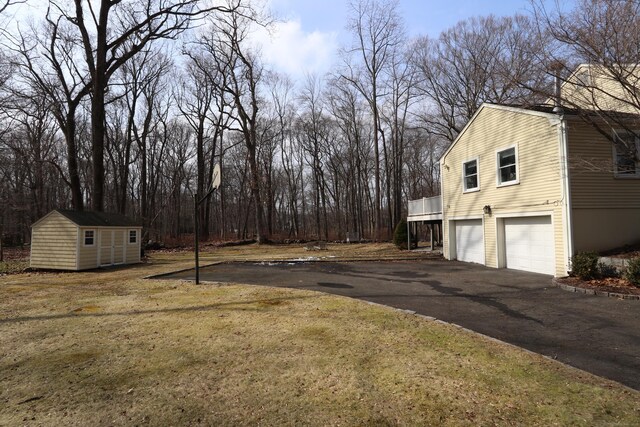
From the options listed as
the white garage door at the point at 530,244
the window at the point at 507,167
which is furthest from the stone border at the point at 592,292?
the window at the point at 507,167

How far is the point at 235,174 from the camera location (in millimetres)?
46344

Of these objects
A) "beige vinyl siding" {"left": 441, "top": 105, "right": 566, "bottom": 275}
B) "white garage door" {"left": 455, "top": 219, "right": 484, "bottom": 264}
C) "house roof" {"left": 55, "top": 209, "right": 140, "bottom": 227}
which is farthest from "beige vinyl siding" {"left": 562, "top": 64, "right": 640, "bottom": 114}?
"house roof" {"left": 55, "top": 209, "right": 140, "bottom": 227}

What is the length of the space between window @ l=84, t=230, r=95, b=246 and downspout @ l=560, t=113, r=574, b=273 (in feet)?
57.1

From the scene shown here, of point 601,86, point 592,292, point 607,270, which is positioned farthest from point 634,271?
point 601,86

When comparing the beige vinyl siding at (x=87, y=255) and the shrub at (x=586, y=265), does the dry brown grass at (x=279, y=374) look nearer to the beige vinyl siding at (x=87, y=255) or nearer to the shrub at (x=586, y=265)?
the shrub at (x=586, y=265)

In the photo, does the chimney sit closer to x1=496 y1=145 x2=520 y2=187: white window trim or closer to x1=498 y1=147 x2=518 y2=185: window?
x1=496 y1=145 x2=520 y2=187: white window trim

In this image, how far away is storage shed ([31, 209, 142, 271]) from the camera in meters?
15.0

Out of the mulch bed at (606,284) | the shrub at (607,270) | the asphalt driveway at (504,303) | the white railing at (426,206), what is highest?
the white railing at (426,206)

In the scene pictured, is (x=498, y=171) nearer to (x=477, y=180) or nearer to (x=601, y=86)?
(x=477, y=180)

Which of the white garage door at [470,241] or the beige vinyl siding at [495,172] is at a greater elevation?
the beige vinyl siding at [495,172]

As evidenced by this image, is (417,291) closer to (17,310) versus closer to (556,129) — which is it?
(556,129)

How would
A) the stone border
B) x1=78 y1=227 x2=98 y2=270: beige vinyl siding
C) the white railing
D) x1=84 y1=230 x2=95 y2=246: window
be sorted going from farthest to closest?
the white railing < x1=84 y1=230 x2=95 y2=246: window < x1=78 y1=227 x2=98 y2=270: beige vinyl siding < the stone border

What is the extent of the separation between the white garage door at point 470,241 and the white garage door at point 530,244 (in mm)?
1489

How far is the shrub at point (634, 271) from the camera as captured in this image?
8422mm
